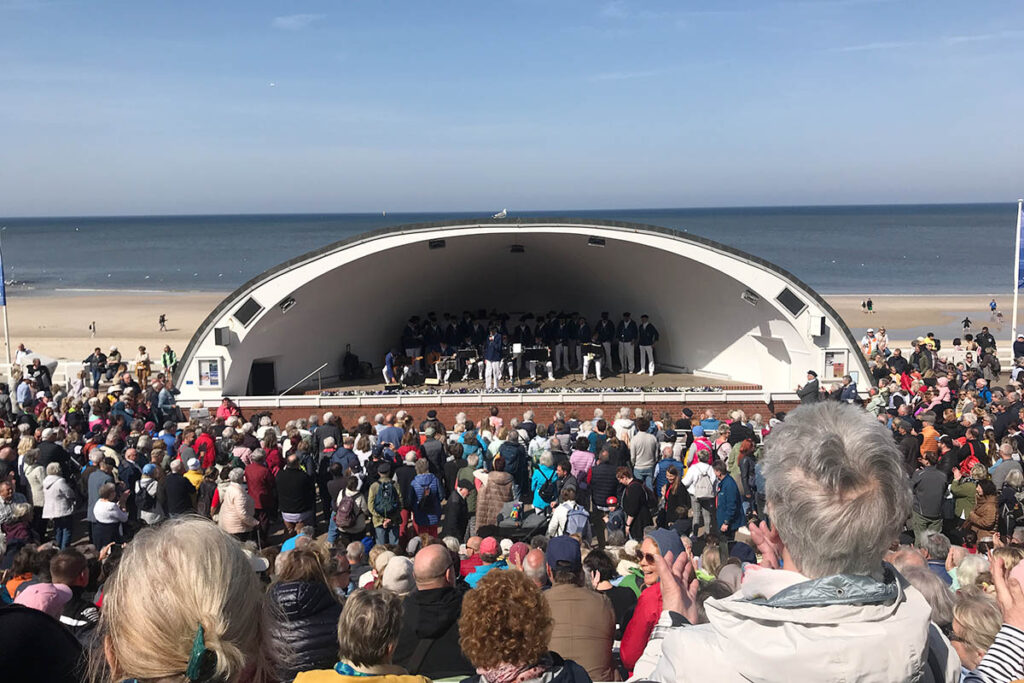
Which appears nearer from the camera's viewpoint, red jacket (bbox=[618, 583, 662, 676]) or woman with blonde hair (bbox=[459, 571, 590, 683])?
woman with blonde hair (bbox=[459, 571, 590, 683])

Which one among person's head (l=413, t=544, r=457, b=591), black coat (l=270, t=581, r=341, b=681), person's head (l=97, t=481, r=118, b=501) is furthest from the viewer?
person's head (l=97, t=481, r=118, b=501)

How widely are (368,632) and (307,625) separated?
63 cm

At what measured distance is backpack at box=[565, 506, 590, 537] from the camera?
7754 millimetres

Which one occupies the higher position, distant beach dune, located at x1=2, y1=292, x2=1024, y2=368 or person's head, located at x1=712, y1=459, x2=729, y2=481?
distant beach dune, located at x1=2, y1=292, x2=1024, y2=368

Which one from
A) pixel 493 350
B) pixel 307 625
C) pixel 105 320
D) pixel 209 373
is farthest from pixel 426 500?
pixel 105 320

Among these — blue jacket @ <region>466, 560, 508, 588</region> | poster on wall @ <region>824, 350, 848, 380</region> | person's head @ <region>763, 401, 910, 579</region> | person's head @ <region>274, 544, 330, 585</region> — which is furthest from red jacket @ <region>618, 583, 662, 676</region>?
poster on wall @ <region>824, 350, 848, 380</region>

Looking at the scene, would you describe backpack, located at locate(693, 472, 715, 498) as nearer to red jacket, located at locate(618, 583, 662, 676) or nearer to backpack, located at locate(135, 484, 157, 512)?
red jacket, located at locate(618, 583, 662, 676)

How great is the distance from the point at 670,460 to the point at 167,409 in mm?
9212

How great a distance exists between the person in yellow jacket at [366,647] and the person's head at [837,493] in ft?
4.68

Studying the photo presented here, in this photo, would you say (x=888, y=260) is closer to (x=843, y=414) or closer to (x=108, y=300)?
(x=108, y=300)

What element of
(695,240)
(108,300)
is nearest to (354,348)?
(695,240)

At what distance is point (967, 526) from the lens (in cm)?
835

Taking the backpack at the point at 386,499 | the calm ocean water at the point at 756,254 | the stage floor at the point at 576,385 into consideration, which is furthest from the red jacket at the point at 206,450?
the calm ocean water at the point at 756,254

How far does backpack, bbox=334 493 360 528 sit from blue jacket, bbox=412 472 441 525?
2.01ft
